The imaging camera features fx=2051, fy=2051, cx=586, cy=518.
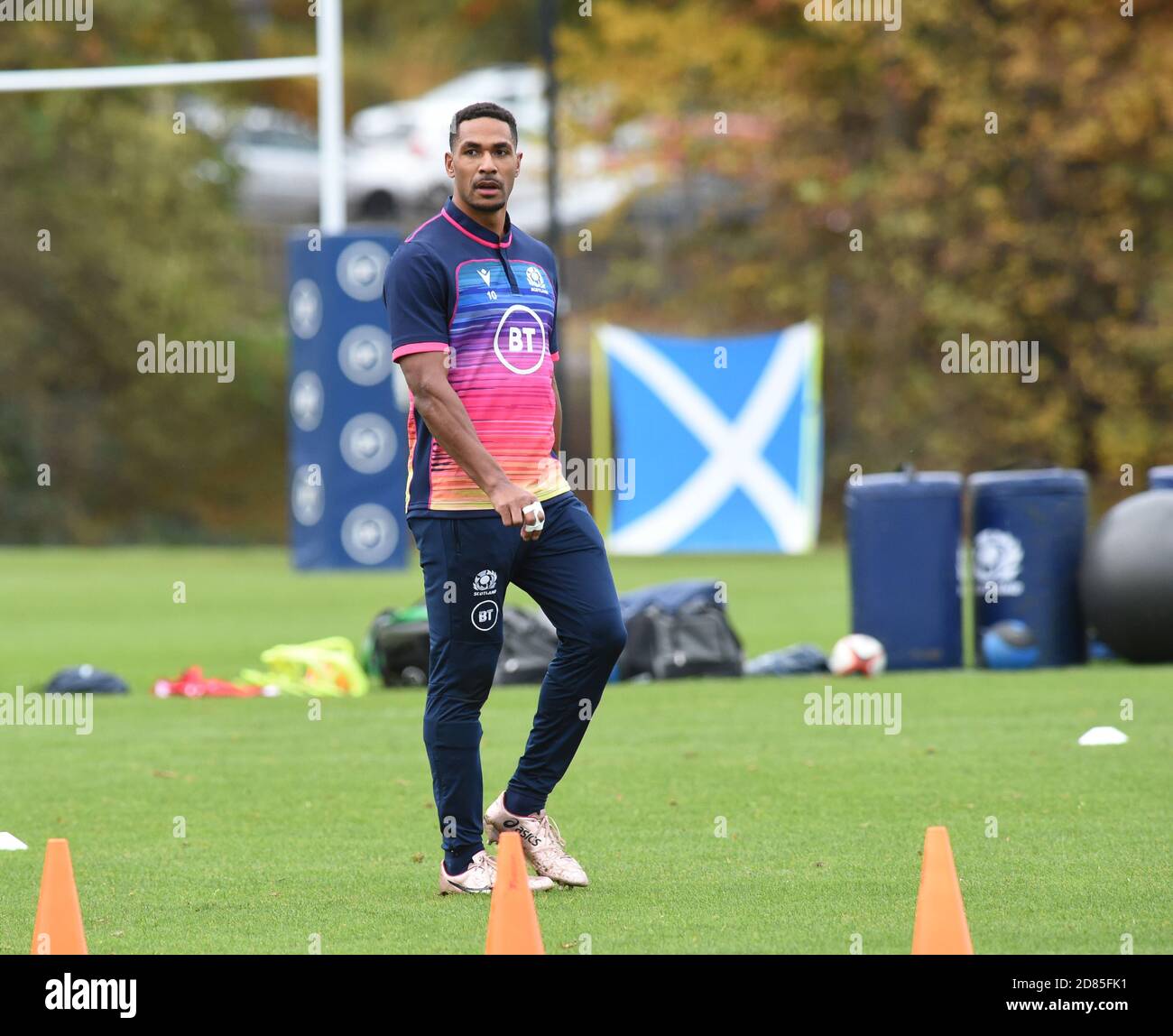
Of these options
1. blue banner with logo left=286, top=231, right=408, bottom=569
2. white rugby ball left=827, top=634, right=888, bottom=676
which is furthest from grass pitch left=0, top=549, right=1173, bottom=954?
blue banner with logo left=286, top=231, right=408, bottom=569

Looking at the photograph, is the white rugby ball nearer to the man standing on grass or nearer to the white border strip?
the man standing on grass

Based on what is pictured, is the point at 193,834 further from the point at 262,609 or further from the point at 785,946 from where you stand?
the point at 262,609

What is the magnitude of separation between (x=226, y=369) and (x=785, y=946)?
2821 cm

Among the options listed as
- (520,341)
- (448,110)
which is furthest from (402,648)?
(448,110)

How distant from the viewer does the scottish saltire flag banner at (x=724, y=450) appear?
23.1m

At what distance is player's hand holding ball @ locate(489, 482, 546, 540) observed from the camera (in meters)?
5.88

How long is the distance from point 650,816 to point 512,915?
9.26ft

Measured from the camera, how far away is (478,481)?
5938 mm

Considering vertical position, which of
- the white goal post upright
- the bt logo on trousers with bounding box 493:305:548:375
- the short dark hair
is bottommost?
the bt logo on trousers with bounding box 493:305:548:375

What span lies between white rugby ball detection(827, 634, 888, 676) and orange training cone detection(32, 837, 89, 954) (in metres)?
7.46

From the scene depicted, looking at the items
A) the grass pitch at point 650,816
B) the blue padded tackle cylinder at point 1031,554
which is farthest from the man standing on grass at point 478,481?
the blue padded tackle cylinder at point 1031,554

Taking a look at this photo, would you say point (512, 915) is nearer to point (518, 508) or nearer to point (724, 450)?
point (518, 508)

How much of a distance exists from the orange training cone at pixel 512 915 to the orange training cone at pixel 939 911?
3.08 feet
